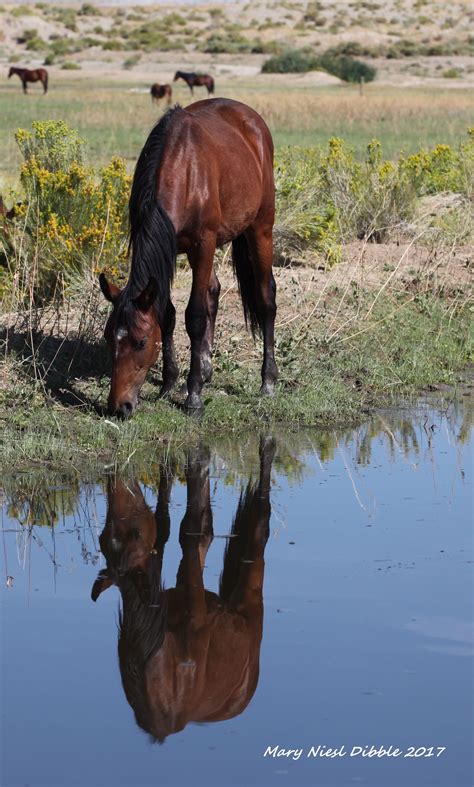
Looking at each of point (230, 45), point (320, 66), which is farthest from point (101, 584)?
point (230, 45)

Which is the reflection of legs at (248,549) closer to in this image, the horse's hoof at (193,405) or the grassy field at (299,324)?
the grassy field at (299,324)

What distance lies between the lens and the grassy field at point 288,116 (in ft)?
84.7

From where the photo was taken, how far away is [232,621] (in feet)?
16.3

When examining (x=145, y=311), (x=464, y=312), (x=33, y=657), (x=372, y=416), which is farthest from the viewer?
(x=464, y=312)

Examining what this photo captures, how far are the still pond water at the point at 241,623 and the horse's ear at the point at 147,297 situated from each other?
36.1 inches

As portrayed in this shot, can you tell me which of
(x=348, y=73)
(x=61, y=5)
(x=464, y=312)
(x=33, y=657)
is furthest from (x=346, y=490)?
(x=61, y=5)

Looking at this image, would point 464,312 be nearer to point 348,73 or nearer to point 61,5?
point 348,73

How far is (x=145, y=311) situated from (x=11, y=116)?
2645 centimetres

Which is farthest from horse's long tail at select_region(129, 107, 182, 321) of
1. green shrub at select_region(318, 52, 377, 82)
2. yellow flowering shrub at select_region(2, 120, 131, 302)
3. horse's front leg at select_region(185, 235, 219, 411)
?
green shrub at select_region(318, 52, 377, 82)

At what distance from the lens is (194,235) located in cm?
805

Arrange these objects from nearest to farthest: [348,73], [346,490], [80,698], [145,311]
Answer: [80,698] < [346,490] < [145,311] < [348,73]

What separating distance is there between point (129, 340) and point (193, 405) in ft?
2.94

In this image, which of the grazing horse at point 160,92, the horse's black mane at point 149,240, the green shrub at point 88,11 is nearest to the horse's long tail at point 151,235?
the horse's black mane at point 149,240

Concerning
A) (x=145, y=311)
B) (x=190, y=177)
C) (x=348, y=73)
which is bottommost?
(x=348, y=73)
